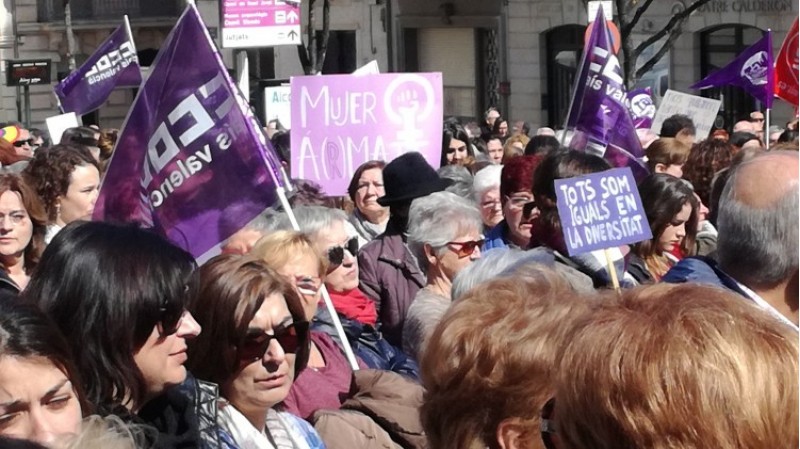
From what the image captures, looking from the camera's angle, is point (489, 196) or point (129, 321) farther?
point (489, 196)

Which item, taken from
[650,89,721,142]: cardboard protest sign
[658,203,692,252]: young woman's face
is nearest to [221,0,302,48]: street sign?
[650,89,721,142]: cardboard protest sign

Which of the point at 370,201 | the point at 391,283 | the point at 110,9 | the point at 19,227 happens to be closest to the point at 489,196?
the point at 370,201

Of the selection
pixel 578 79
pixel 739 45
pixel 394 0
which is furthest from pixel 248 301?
pixel 394 0

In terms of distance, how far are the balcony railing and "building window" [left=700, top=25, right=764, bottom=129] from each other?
13.4 m

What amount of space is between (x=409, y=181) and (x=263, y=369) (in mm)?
3051

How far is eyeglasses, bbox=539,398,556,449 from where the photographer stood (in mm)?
2564

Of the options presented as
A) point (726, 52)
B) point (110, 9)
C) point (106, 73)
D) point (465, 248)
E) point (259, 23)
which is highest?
point (110, 9)

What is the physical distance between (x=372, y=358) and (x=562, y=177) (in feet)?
3.76

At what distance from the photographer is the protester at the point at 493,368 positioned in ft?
9.37

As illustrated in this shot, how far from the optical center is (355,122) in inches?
344

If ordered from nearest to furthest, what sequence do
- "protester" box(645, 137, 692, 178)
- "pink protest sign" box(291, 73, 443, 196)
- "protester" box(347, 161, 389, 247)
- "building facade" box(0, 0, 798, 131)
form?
"protester" box(347, 161, 389, 247), "pink protest sign" box(291, 73, 443, 196), "protester" box(645, 137, 692, 178), "building facade" box(0, 0, 798, 131)

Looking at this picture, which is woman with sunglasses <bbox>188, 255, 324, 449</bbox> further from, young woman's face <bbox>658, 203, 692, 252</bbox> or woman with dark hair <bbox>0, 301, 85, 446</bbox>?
young woman's face <bbox>658, 203, 692, 252</bbox>

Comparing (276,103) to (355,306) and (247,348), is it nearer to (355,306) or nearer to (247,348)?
(355,306)

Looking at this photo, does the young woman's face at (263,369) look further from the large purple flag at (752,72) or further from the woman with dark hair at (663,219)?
the large purple flag at (752,72)
